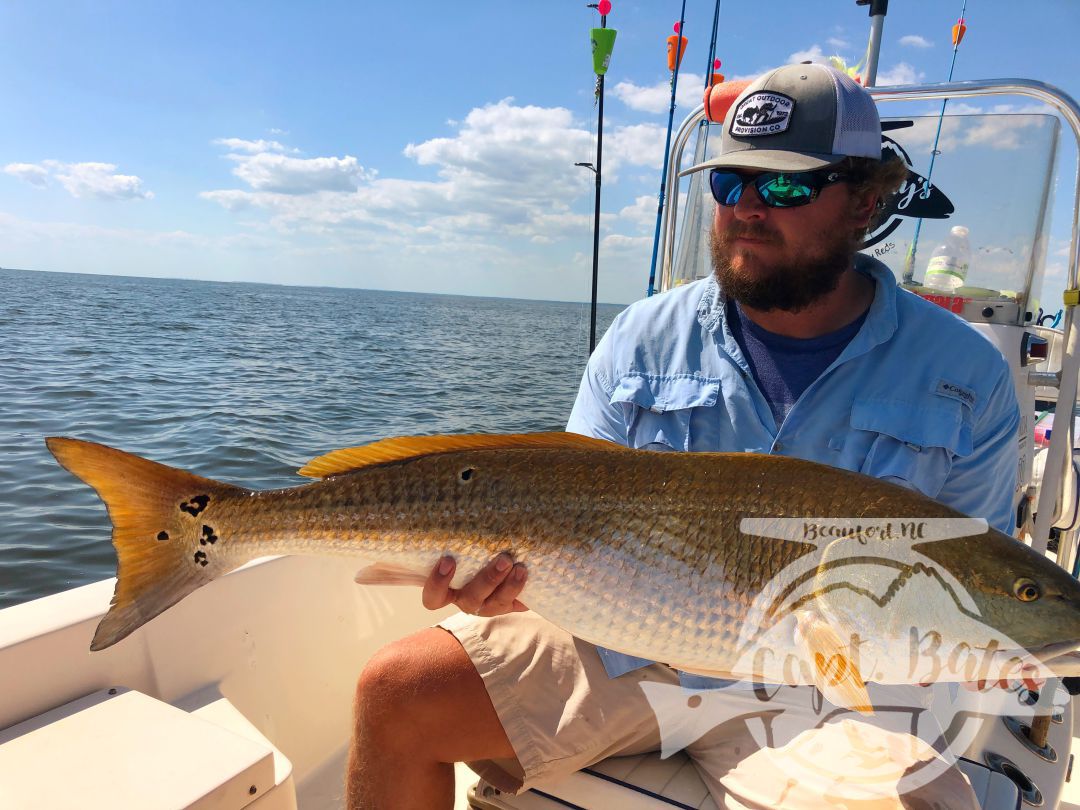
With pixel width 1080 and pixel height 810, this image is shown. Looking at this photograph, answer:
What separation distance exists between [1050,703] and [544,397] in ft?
51.9

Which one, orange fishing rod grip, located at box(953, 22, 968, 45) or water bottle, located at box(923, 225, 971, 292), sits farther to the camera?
orange fishing rod grip, located at box(953, 22, 968, 45)

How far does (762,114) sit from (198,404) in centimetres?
1298

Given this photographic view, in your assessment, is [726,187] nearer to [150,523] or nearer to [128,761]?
[150,523]

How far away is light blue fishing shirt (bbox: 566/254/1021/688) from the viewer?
233 centimetres

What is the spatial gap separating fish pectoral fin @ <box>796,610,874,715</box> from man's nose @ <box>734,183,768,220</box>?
141 centimetres

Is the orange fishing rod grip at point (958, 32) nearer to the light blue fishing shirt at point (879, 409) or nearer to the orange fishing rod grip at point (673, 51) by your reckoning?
the orange fishing rod grip at point (673, 51)

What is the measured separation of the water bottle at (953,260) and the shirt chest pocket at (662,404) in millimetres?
2118

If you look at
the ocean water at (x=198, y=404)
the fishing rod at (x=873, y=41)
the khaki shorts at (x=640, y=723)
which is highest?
the fishing rod at (x=873, y=41)

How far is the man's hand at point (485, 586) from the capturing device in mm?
1935

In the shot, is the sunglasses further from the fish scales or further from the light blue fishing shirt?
the fish scales

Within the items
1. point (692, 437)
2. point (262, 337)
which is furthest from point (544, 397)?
point (262, 337)

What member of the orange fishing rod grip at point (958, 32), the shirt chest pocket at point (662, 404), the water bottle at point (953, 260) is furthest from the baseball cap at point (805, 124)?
the orange fishing rod grip at point (958, 32)

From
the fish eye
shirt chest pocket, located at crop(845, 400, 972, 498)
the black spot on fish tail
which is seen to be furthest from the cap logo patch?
the black spot on fish tail

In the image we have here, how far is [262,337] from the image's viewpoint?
100 ft
